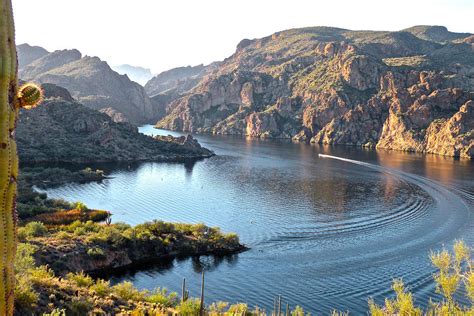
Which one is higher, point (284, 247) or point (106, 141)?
point (106, 141)

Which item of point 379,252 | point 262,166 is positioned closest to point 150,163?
point 262,166

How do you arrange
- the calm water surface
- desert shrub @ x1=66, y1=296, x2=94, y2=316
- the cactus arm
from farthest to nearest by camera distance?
the calm water surface < desert shrub @ x1=66, y1=296, x2=94, y2=316 < the cactus arm

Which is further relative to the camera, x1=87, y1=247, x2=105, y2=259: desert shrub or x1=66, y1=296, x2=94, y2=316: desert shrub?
x1=87, y1=247, x2=105, y2=259: desert shrub

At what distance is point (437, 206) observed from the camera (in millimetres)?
86875

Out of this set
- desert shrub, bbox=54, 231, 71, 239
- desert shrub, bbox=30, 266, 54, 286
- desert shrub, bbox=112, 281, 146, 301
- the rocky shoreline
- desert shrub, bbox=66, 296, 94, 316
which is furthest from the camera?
desert shrub, bbox=54, 231, 71, 239

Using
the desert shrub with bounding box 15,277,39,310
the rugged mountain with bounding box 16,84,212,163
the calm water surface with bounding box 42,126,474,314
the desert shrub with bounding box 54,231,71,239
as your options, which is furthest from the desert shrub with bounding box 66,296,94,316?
the rugged mountain with bounding box 16,84,212,163

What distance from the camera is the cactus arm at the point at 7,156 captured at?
34.7 ft

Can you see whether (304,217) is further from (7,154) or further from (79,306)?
(7,154)

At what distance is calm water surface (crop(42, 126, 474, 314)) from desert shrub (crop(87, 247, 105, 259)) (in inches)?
135

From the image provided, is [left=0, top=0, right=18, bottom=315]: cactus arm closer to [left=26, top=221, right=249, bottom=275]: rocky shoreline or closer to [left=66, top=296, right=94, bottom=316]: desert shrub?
[left=66, top=296, right=94, bottom=316]: desert shrub

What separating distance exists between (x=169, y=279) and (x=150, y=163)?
97.6m

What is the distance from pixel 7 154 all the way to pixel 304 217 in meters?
67.3

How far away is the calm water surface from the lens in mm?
46750

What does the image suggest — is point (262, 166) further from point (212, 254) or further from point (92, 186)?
point (212, 254)
